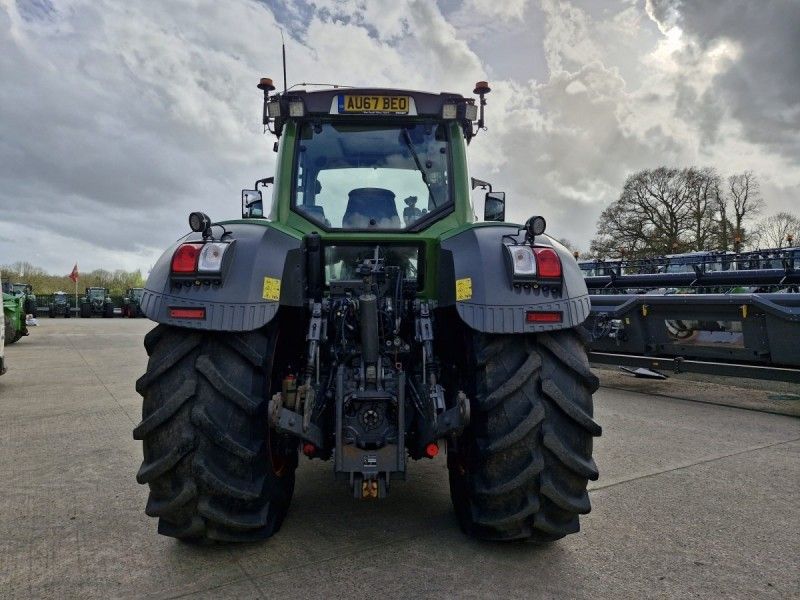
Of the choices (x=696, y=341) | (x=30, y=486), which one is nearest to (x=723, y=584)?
(x=30, y=486)

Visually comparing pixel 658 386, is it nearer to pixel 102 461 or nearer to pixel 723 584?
pixel 723 584

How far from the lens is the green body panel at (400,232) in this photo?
9.95 feet

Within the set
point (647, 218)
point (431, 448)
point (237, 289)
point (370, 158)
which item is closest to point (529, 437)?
point (431, 448)

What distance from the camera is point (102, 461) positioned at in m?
4.18

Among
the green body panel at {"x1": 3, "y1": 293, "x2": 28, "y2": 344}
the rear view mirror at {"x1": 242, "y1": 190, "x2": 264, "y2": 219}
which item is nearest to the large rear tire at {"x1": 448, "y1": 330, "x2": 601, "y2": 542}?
the rear view mirror at {"x1": 242, "y1": 190, "x2": 264, "y2": 219}

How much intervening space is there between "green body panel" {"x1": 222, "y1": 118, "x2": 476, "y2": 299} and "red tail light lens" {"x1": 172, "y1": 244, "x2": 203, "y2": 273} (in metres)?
0.45

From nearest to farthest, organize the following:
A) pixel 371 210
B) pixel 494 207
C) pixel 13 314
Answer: pixel 371 210
pixel 494 207
pixel 13 314

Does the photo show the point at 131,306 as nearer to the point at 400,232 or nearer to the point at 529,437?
the point at 400,232

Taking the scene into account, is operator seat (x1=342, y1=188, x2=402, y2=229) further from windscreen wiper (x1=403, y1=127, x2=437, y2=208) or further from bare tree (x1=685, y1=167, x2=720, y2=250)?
bare tree (x1=685, y1=167, x2=720, y2=250)

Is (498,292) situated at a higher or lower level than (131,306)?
lower

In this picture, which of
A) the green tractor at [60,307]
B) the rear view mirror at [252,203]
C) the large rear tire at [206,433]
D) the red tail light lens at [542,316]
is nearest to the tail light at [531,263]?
the red tail light lens at [542,316]

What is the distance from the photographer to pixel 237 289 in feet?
8.11

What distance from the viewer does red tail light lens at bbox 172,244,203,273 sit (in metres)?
2.47

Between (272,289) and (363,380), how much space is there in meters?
0.61
